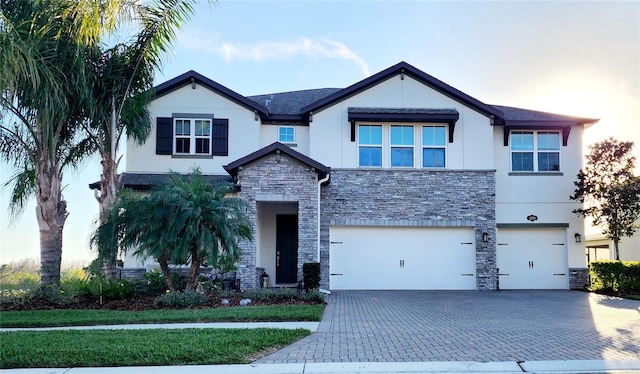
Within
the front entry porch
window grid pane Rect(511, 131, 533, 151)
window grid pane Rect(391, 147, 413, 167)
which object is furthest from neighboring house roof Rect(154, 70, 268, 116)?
window grid pane Rect(511, 131, 533, 151)

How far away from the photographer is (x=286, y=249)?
1969 cm

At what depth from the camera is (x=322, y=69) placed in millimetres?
20375

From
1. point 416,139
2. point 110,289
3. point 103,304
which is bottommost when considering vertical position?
point 103,304

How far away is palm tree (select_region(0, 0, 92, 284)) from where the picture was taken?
1380 cm

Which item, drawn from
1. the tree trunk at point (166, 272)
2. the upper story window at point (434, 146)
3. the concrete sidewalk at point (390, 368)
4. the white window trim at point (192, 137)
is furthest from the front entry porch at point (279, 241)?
the concrete sidewalk at point (390, 368)

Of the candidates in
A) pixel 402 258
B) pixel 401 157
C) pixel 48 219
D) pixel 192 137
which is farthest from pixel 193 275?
pixel 401 157

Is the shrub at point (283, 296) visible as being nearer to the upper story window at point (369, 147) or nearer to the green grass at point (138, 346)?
the green grass at point (138, 346)

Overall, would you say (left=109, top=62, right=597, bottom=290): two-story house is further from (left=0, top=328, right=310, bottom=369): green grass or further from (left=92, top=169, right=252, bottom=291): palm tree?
(left=0, top=328, right=310, bottom=369): green grass

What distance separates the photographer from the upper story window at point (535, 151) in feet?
66.7

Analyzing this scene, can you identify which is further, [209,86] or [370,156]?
[209,86]

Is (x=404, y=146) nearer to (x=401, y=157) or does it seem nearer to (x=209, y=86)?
(x=401, y=157)

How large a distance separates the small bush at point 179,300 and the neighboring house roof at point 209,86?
8074mm

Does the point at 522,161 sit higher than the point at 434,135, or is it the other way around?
the point at 434,135

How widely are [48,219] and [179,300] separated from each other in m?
4.66
